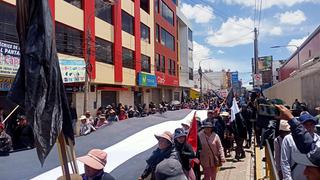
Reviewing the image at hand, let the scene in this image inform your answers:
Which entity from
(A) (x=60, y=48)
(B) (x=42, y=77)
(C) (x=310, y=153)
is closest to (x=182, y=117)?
(C) (x=310, y=153)

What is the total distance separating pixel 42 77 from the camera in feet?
9.16

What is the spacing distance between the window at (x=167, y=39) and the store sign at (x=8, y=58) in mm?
27562

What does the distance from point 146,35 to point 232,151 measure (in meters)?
24.2

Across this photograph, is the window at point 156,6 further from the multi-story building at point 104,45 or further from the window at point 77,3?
the window at point 77,3

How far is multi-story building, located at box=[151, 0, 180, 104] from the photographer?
40.3 metres

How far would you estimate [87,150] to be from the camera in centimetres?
565

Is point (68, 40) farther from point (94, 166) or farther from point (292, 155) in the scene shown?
point (94, 166)

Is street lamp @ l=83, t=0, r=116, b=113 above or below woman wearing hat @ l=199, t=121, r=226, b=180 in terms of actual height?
above

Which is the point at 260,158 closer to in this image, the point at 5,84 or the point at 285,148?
the point at 285,148

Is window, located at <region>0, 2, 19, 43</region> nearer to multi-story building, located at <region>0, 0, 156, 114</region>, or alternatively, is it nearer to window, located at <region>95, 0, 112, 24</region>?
multi-story building, located at <region>0, 0, 156, 114</region>

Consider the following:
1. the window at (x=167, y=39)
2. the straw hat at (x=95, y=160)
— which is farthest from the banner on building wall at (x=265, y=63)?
the straw hat at (x=95, y=160)

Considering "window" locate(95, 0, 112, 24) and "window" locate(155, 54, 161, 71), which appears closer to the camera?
"window" locate(95, 0, 112, 24)

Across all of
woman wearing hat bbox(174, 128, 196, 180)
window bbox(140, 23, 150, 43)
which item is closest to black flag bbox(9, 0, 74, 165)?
woman wearing hat bbox(174, 128, 196, 180)

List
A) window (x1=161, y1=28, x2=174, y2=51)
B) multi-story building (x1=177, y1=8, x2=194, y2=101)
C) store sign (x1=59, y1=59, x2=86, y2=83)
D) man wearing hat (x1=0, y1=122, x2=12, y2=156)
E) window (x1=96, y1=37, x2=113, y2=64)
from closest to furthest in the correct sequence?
man wearing hat (x1=0, y1=122, x2=12, y2=156)
store sign (x1=59, y1=59, x2=86, y2=83)
window (x1=96, y1=37, x2=113, y2=64)
window (x1=161, y1=28, x2=174, y2=51)
multi-story building (x1=177, y1=8, x2=194, y2=101)
